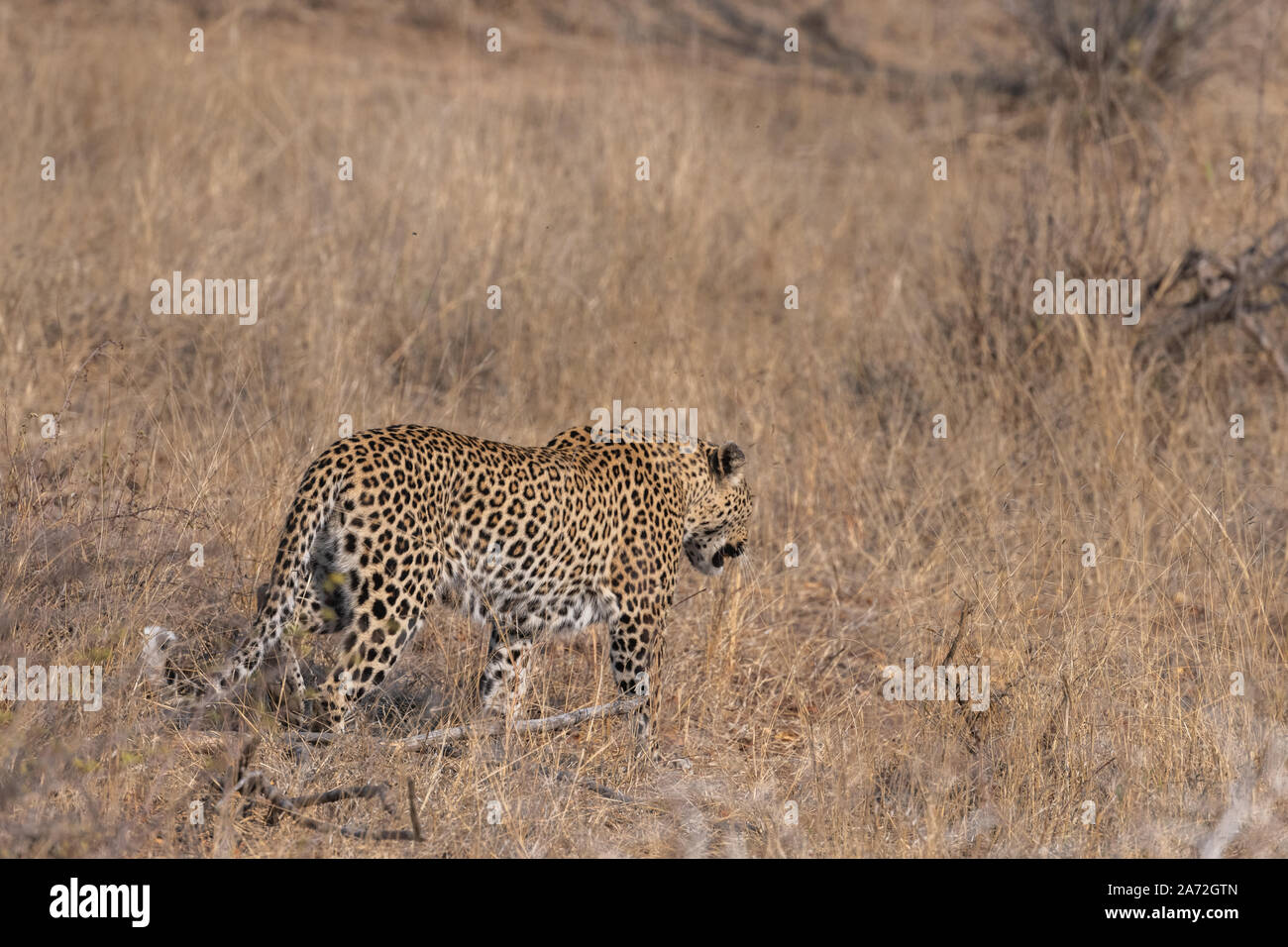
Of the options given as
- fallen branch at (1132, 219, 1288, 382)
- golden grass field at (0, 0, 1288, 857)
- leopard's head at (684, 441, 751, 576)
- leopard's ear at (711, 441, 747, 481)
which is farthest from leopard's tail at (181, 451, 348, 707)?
fallen branch at (1132, 219, 1288, 382)

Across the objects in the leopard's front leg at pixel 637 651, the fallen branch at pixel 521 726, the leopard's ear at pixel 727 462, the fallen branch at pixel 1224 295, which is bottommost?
the fallen branch at pixel 521 726

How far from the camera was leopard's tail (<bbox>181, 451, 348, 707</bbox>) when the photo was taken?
4.57m

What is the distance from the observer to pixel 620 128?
36.2 feet

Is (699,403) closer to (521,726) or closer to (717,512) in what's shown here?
(717,512)

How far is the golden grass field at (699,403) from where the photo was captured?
470cm

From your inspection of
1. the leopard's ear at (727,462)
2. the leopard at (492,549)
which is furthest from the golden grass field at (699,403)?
the leopard's ear at (727,462)

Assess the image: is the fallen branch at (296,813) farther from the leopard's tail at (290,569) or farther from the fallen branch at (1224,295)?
the fallen branch at (1224,295)

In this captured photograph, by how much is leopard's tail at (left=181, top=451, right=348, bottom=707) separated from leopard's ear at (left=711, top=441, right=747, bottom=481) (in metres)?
1.85

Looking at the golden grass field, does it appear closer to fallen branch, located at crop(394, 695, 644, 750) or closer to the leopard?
fallen branch, located at crop(394, 695, 644, 750)

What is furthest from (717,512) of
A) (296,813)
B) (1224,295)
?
(1224,295)

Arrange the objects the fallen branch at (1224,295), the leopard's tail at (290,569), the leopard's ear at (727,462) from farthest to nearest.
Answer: the fallen branch at (1224,295) → the leopard's ear at (727,462) → the leopard's tail at (290,569)

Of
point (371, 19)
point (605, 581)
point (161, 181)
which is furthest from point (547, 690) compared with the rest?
point (371, 19)

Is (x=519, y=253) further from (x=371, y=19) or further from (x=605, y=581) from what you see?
(x=371, y=19)

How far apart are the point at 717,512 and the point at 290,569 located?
2.02 meters
